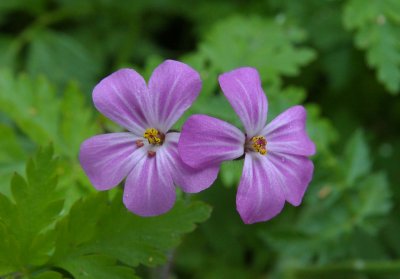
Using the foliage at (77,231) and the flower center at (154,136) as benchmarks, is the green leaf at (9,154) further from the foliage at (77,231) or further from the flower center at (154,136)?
the flower center at (154,136)

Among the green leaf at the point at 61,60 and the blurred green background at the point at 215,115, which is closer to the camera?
the blurred green background at the point at 215,115

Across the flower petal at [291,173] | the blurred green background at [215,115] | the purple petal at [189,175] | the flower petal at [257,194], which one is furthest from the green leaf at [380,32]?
the purple petal at [189,175]

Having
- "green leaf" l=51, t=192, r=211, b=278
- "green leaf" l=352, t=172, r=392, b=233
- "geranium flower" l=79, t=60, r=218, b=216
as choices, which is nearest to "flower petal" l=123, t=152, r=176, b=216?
"geranium flower" l=79, t=60, r=218, b=216

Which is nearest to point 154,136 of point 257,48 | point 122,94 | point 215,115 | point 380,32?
point 122,94

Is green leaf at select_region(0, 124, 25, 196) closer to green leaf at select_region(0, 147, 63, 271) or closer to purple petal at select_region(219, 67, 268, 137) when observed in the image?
green leaf at select_region(0, 147, 63, 271)

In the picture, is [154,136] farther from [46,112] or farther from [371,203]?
[371,203]
